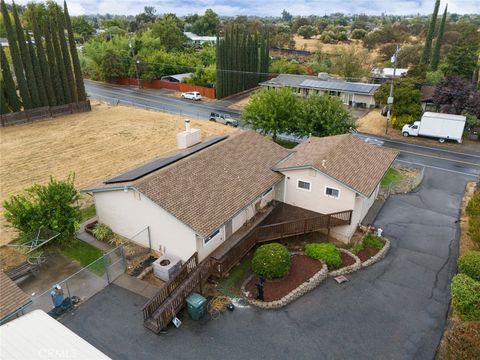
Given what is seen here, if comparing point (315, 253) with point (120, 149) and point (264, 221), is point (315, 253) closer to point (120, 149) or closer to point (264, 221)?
point (264, 221)

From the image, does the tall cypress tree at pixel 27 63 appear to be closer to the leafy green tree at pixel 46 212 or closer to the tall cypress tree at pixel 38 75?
the tall cypress tree at pixel 38 75

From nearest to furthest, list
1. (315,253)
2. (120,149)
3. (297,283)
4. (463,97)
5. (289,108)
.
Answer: (297,283)
(315,253)
(289,108)
(120,149)
(463,97)

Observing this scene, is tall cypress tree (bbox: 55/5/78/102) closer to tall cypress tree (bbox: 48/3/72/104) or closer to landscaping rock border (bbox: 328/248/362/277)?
tall cypress tree (bbox: 48/3/72/104)

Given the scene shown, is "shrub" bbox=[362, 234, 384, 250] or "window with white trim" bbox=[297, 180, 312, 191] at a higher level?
"window with white trim" bbox=[297, 180, 312, 191]

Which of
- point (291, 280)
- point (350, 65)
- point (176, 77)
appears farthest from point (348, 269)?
point (176, 77)

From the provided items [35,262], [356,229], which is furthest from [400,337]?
[35,262]

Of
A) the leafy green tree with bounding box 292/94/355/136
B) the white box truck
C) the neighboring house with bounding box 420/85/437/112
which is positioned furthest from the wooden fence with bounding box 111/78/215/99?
the white box truck
